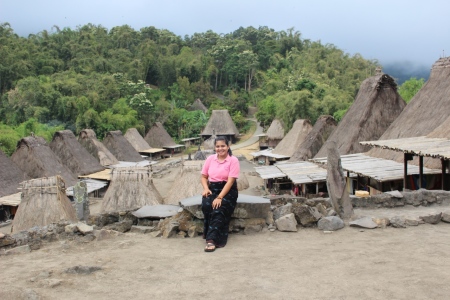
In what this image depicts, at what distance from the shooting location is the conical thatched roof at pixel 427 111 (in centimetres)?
1448

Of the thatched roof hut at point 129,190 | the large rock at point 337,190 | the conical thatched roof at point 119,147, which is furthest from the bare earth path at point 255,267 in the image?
the conical thatched roof at point 119,147

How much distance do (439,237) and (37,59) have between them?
161ft

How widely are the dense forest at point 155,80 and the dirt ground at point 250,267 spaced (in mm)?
24923

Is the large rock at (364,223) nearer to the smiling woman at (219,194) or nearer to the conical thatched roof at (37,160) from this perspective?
the smiling woman at (219,194)

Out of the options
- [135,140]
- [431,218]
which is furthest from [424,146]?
[135,140]

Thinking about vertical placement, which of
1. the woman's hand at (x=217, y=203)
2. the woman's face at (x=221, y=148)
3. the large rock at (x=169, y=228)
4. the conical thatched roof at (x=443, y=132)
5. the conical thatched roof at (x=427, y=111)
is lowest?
the large rock at (x=169, y=228)

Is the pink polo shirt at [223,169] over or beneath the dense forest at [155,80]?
beneath

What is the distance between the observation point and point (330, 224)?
6.36 m

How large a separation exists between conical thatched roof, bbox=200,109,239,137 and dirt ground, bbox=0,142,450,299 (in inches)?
1457

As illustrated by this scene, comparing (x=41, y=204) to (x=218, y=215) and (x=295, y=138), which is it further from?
(x=295, y=138)

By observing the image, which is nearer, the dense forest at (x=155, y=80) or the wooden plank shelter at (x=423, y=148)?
the wooden plank shelter at (x=423, y=148)

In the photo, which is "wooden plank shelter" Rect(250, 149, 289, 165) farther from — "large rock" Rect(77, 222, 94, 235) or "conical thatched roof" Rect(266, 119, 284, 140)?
"large rock" Rect(77, 222, 94, 235)

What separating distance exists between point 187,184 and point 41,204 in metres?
5.46

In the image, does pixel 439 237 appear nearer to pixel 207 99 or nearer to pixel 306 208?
pixel 306 208
